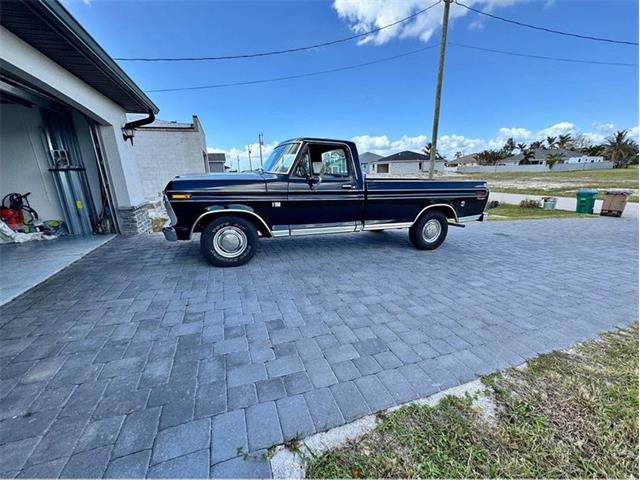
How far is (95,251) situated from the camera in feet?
16.6

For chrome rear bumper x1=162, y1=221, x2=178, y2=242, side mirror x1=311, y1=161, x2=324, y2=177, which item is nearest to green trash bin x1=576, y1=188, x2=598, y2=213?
side mirror x1=311, y1=161, x2=324, y2=177

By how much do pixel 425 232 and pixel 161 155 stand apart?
11257 mm

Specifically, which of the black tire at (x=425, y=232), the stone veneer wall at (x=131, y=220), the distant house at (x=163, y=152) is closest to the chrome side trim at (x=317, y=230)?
the black tire at (x=425, y=232)

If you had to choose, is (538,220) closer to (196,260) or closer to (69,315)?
(196,260)

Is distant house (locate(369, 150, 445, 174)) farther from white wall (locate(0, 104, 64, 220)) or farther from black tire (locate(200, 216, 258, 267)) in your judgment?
black tire (locate(200, 216, 258, 267))

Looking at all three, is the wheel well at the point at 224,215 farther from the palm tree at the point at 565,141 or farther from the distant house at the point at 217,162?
the palm tree at the point at 565,141

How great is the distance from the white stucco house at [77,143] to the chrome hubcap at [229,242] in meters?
3.08

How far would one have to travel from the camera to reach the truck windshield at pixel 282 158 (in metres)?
4.48

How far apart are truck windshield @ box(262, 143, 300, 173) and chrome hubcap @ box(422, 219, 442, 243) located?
121 inches

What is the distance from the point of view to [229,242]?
4.32m

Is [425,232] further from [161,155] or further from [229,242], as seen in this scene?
[161,155]

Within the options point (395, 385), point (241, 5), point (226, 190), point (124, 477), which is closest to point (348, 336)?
point (395, 385)

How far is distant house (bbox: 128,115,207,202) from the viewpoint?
1110 centimetres

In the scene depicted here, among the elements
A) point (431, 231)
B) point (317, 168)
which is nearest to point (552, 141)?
point (431, 231)
